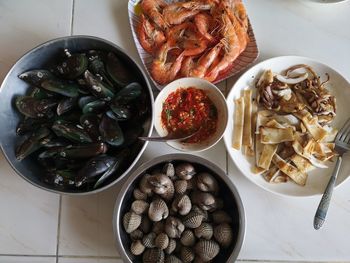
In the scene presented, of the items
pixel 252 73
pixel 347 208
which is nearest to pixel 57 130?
pixel 252 73

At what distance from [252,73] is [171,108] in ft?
0.85

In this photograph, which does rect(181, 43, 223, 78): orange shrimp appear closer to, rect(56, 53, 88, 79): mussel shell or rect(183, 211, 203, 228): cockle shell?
rect(56, 53, 88, 79): mussel shell

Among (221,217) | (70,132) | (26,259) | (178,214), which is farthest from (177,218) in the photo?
(26,259)

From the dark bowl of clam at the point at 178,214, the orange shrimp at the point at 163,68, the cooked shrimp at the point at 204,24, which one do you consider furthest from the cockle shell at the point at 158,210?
the cooked shrimp at the point at 204,24

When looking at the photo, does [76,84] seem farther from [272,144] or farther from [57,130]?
[272,144]

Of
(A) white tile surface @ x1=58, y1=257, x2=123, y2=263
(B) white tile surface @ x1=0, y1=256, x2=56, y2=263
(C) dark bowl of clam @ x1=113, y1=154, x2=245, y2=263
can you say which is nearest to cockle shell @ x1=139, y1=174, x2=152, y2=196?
(C) dark bowl of clam @ x1=113, y1=154, x2=245, y2=263

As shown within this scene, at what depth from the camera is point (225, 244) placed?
948mm

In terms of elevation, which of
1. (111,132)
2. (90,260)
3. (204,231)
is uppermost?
(111,132)

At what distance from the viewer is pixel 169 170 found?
0.97m

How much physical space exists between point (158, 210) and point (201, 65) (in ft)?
1.40

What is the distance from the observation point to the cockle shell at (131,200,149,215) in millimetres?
959

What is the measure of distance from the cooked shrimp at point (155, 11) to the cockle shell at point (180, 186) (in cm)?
46

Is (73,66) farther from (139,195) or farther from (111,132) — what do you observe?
(139,195)

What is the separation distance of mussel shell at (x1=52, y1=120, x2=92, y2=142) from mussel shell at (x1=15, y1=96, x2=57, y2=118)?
5 cm
